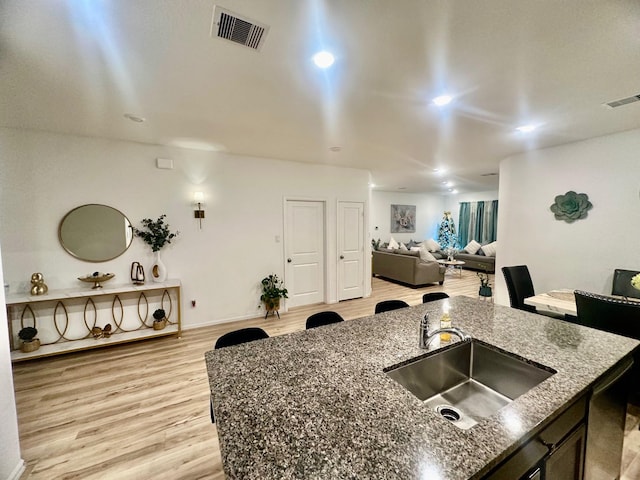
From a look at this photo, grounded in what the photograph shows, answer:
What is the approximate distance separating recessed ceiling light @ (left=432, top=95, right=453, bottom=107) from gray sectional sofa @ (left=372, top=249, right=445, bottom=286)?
4241 mm

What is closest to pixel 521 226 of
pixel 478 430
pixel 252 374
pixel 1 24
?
pixel 478 430

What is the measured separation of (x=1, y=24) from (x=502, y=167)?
19.3ft

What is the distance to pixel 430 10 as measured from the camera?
1.37 meters

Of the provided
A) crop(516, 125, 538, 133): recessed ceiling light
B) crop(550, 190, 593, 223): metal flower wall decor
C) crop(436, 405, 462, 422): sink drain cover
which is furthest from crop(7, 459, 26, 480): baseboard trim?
crop(550, 190, 593, 223): metal flower wall decor

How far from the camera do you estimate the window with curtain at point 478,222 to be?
9156mm

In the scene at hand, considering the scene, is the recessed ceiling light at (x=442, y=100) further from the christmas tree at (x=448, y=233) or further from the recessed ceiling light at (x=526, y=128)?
the christmas tree at (x=448, y=233)

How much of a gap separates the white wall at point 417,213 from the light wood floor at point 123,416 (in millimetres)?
7026

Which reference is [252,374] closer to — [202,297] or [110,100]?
[110,100]

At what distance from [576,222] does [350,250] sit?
345cm

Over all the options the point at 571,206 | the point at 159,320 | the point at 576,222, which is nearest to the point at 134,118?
the point at 159,320

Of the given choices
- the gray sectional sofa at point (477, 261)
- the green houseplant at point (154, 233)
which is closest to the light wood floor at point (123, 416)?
the green houseplant at point (154, 233)

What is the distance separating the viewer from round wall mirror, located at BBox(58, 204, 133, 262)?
127 inches

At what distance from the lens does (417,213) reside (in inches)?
397

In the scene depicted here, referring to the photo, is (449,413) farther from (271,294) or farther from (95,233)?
(95,233)
